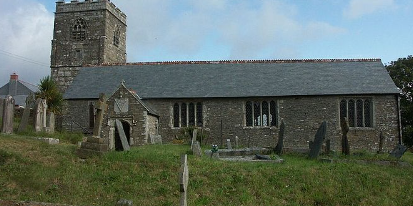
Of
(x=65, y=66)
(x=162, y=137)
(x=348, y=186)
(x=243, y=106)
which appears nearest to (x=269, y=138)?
(x=243, y=106)

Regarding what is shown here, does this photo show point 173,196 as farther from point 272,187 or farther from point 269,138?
point 269,138

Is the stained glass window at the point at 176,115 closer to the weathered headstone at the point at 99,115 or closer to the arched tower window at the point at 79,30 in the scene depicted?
the weathered headstone at the point at 99,115

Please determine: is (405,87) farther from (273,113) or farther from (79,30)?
(79,30)

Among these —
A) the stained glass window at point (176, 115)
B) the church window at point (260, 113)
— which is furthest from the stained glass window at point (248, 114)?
the stained glass window at point (176, 115)

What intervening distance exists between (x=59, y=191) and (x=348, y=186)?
7374 mm

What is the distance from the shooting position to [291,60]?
2919cm

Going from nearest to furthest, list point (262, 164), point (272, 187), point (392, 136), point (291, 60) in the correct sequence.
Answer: point (272, 187) < point (262, 164) < point (392, 136) < point (291, 60)

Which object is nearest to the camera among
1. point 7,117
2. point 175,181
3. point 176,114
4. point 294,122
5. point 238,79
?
point 175,181

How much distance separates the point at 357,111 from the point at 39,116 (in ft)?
60.4

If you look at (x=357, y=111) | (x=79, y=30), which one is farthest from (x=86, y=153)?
(x=79, y=30)

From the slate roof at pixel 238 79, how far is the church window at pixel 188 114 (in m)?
0.75

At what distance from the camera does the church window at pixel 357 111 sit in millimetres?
24797

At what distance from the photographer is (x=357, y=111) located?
24938 mm

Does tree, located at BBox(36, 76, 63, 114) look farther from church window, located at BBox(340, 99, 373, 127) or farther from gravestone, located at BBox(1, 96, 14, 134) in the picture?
church window, located at BBox(340, 99, 373, 127)
